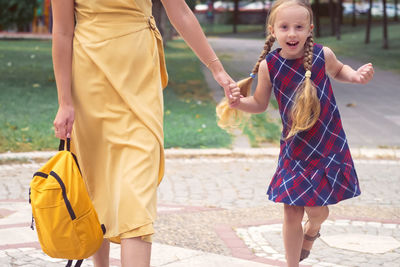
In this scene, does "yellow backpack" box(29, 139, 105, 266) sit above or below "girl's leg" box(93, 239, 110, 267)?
above

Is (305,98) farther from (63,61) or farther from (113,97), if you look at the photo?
(63,61)

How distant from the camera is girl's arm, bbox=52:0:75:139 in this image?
10.5 ft

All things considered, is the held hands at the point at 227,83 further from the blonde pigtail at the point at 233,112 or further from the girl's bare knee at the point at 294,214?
the girl's bare knee at the point at 294,214

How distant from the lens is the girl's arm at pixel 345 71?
3.81 metres

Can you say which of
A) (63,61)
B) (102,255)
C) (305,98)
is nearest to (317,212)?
(305,98)

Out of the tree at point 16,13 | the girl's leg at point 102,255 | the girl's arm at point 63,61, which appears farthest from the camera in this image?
the tree at point 16,13

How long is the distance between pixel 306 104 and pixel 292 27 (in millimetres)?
386

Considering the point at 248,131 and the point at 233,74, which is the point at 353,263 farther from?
the point at 233,74

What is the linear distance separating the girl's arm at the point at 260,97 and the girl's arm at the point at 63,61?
0.99m

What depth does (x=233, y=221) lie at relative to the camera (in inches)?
228

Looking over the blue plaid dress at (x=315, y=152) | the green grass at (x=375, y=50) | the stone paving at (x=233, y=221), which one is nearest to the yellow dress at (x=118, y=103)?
the blue plaid dress at (x=315, y=152)

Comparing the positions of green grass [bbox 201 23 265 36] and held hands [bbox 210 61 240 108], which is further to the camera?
green grass [bbox 201 23 265 36]

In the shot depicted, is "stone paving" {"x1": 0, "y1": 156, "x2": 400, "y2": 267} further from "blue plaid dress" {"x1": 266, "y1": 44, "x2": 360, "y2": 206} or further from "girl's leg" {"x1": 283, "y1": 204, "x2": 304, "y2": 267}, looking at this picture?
"blue plaid dress" {"x1": 266, "y1": 44, "x2": 360, "y2": 206}

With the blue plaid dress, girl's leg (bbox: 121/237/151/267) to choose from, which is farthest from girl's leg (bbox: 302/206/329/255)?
girl's leg (bbox: 121/237/151/267)
